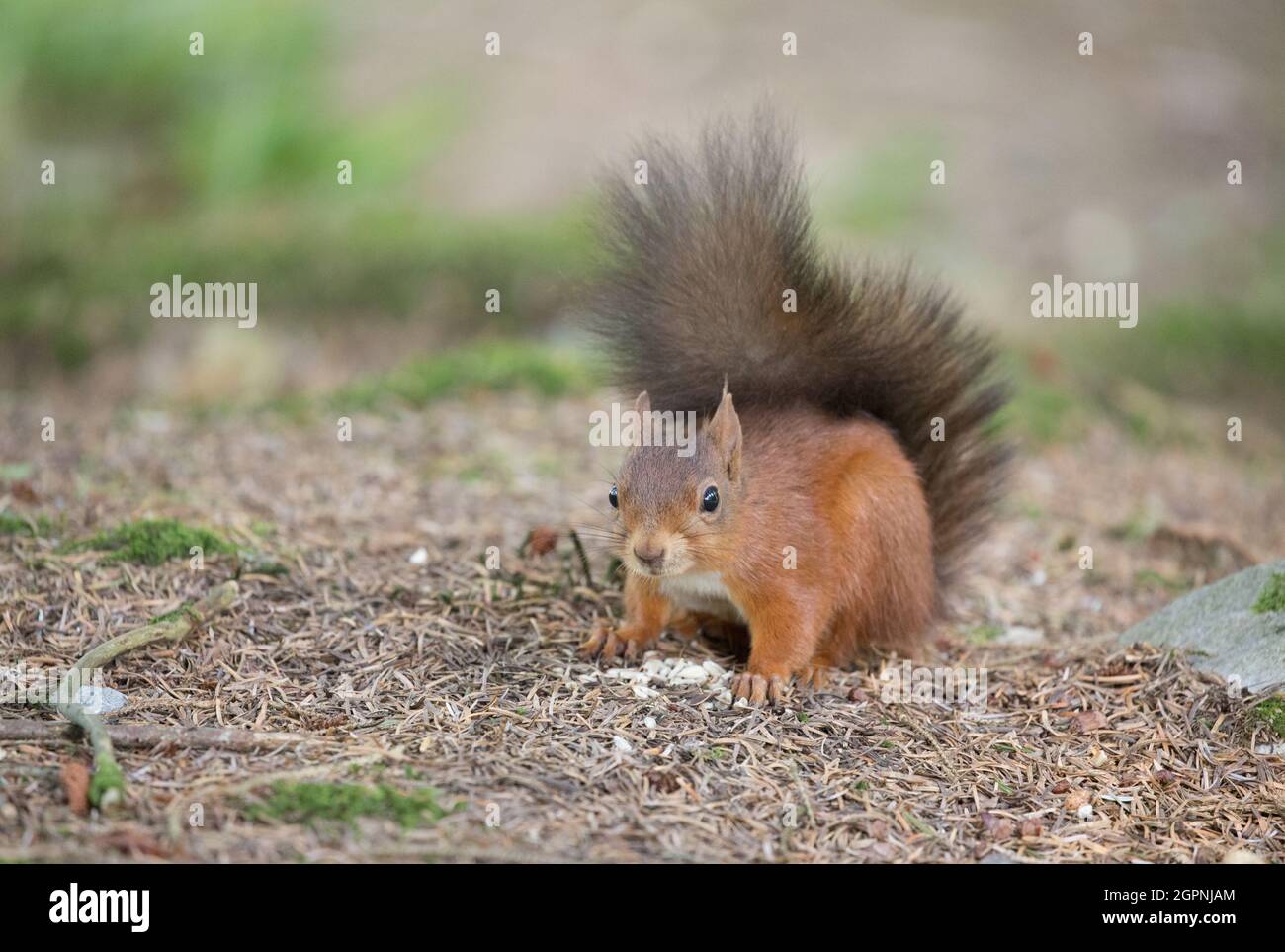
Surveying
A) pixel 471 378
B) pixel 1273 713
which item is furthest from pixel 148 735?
Result: pixel 471 378

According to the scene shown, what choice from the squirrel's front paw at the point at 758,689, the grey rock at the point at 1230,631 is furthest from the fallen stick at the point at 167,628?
the grey rock at the point at 1230,631

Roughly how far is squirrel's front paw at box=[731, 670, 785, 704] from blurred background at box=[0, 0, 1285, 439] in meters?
1.21

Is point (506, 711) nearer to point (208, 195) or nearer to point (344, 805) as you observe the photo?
point (344, 805)

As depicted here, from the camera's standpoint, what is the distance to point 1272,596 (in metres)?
3.64

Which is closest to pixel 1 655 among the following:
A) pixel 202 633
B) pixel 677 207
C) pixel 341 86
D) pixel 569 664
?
pixel 202 633

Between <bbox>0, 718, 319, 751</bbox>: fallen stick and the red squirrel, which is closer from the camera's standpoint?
<bbox>0, 718, 319, 751</bbox>: fallen stick

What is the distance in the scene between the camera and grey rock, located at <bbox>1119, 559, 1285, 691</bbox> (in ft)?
11.3

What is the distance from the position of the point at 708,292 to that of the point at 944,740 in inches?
53.1

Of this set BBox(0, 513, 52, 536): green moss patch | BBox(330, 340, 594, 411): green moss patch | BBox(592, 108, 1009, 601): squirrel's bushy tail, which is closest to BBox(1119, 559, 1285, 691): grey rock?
BBox(592, 108, 1009, 601): squirrel's bushy tail

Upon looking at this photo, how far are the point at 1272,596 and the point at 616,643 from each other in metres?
1.84

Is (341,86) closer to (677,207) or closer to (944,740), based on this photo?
(677,207)

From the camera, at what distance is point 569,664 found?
350 cm

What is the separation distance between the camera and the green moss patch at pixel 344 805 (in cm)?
254

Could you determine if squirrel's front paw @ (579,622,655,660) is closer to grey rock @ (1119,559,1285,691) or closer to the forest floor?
the forest floor
